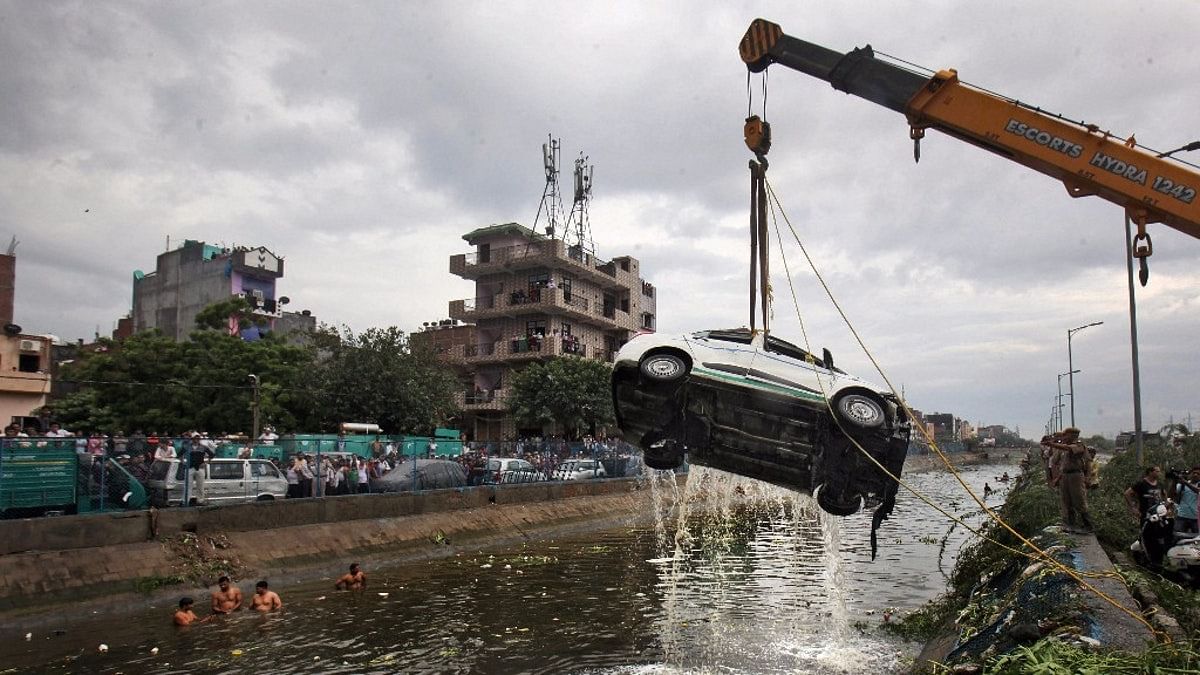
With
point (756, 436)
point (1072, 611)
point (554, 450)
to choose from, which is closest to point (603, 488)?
point (554, 450)

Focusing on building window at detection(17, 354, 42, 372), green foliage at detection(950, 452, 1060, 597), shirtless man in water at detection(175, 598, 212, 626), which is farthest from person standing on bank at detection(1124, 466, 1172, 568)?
building window at detection(17, 354, 42, 372)

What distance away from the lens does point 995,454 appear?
16050cm

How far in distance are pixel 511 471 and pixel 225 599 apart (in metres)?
17.0

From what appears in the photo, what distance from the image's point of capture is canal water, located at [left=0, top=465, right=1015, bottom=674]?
42.5ft

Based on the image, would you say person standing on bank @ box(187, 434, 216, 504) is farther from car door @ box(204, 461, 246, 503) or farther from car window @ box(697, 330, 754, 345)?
car window @ box(697, 330, 754, 345)

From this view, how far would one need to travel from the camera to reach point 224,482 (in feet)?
70.1

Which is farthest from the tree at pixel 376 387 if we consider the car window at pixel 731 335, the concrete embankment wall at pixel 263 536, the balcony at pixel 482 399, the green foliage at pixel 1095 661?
the green foliage at pixel 1095 661

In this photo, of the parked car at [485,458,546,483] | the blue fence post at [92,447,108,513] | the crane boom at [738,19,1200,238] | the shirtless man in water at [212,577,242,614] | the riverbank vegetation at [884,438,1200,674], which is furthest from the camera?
the parked car at [485,458,546,483]

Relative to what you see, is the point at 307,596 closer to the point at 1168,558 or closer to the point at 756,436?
the point at 756,436

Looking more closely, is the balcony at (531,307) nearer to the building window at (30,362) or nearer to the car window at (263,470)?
the building window at (30,362)

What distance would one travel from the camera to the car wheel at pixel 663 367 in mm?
10234

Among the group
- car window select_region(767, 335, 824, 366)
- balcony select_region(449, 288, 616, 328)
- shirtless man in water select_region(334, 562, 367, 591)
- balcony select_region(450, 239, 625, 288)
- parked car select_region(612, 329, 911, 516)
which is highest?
balcony select_region(450, 239, 625, 288)

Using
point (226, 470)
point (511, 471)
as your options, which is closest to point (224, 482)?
point (226, 470)

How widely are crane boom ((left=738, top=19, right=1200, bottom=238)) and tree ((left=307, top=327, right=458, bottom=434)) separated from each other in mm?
33544
